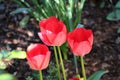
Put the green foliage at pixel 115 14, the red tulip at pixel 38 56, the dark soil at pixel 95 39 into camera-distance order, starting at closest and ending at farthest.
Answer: the red tulip at pixel 38 56
the dark soil at pixel 95 39
the green foliage at pixel 115 14

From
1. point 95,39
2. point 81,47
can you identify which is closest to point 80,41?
point 81,47

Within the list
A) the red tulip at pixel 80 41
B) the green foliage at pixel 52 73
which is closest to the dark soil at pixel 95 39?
the green foliage at pixel 52 73

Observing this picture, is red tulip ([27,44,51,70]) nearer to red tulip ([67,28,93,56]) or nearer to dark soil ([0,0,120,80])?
red tulip ([67,28,93,56])

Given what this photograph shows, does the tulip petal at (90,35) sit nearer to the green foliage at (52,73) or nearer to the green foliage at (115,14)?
the green foliage at (52,73)

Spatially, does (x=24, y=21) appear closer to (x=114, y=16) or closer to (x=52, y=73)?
(x=114, y=16)

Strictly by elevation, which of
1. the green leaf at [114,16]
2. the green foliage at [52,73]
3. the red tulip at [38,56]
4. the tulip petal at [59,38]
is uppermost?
the tulip petal at [59,38]

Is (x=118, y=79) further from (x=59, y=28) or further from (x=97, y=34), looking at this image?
(x=59, y=28)

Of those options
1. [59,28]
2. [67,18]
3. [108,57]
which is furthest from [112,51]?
[59,28]
